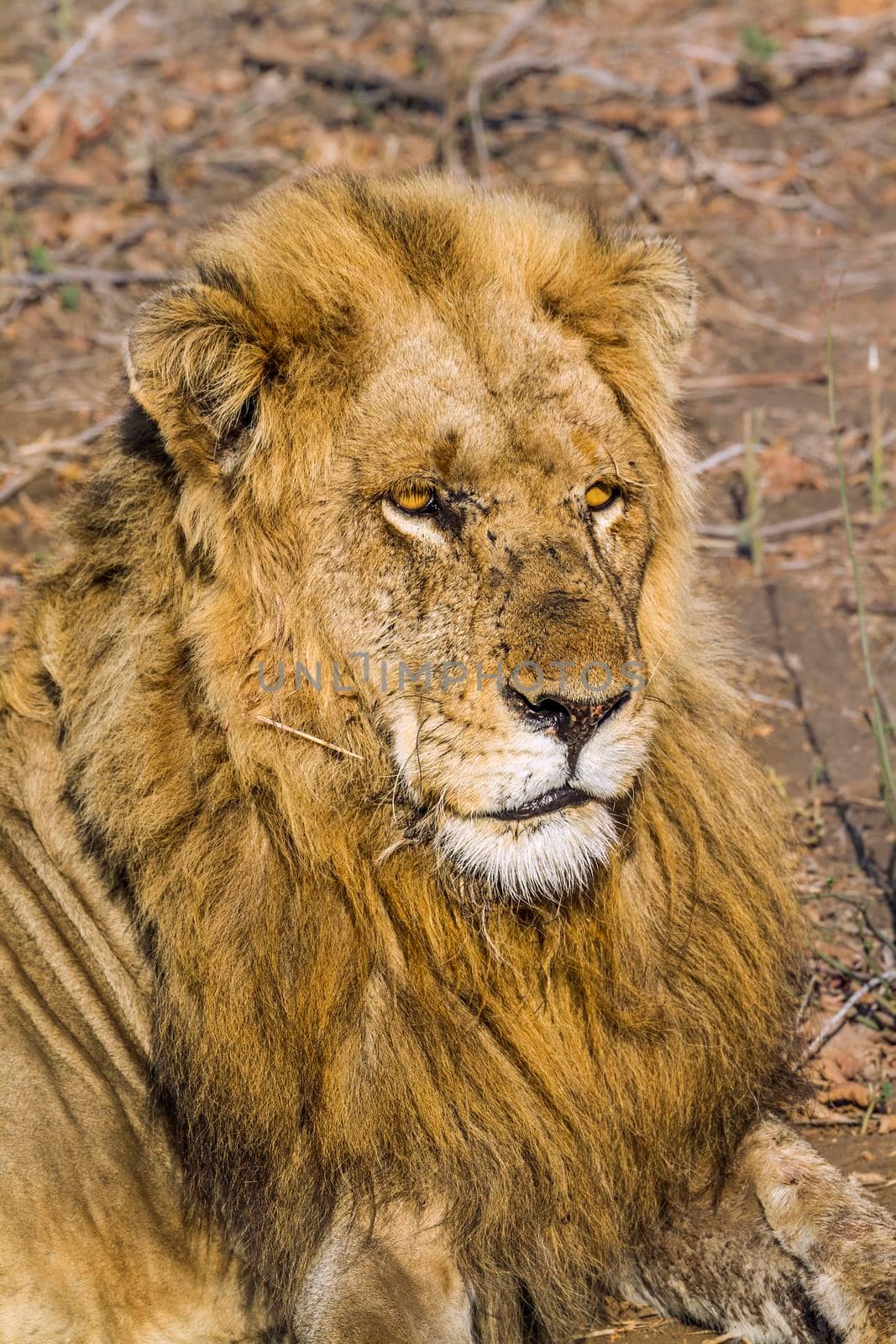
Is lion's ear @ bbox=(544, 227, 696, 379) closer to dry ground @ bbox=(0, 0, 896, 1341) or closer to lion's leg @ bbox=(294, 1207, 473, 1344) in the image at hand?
lion's leg @ bbox=(294, 1207, 473, 1344)

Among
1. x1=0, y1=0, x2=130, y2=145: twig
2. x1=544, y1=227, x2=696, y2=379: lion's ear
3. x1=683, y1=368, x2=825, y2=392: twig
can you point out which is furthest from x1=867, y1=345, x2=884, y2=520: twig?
x1=0, y1=0, x2=130, y2=145: twig

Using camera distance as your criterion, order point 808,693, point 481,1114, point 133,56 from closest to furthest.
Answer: point 481,1114, point 808,693, point 133,56

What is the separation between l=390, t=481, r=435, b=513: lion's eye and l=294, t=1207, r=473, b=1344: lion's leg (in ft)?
4.80

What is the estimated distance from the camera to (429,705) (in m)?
3.15

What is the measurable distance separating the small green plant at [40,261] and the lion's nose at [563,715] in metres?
6.36

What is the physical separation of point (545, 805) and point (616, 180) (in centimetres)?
698

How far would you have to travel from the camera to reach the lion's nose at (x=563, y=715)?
9.62ft

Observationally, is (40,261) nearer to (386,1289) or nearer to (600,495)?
(600,495)

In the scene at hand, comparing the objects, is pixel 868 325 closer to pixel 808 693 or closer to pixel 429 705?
pixel 808 693

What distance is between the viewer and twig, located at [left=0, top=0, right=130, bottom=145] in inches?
362

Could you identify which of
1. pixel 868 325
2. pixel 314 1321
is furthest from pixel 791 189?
pixel 314 1321

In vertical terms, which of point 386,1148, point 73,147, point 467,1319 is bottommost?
point 467,1319

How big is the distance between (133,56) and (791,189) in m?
4.46

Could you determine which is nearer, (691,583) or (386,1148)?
(386,1148)
